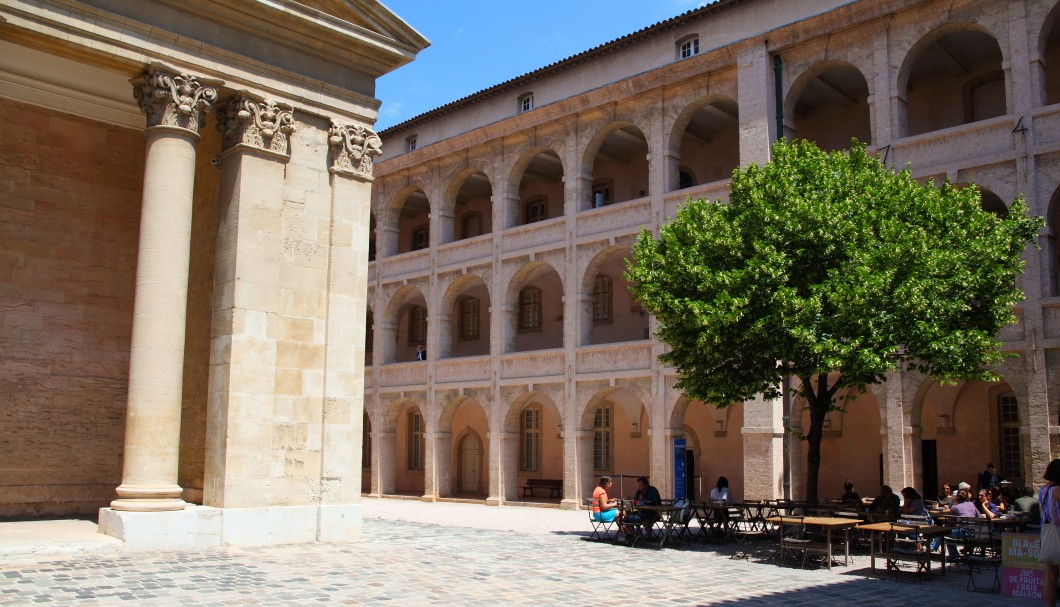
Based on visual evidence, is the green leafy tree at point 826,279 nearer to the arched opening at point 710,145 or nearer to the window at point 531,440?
the arched opening at point 710,145

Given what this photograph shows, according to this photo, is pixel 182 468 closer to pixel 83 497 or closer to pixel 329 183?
pixel 83 497

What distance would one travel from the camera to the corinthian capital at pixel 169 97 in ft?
46.3

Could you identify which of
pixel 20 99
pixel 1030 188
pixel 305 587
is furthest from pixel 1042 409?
pixel 20 99

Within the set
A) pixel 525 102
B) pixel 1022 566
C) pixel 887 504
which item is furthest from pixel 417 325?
pixel 1022 566

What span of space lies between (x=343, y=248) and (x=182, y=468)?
14.6 feet

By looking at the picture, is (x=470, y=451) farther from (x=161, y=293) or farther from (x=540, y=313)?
(x=161, y=293)

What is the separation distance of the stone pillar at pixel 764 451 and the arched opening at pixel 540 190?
11.2m

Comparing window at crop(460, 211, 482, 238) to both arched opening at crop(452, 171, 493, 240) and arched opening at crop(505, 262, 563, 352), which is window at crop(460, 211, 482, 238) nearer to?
arched opening at crop(452, 171, 493, 240)

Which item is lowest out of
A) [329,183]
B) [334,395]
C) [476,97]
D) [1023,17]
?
[334,395]

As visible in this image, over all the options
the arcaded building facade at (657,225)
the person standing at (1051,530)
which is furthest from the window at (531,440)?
the person standing at (1051,530)

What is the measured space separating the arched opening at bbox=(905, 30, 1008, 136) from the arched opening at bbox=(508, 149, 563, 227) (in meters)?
11.3

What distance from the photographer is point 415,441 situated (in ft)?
128

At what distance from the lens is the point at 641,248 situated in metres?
18.2

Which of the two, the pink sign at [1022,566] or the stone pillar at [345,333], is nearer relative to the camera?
the pink sign at [1022,566]
